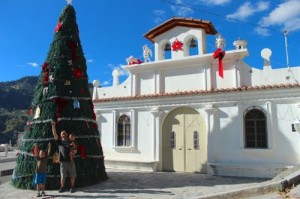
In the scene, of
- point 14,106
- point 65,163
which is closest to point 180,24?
point 65,163

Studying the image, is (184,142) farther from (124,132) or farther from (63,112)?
(63,112)

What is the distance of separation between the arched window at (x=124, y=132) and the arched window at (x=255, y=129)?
5.74 meters

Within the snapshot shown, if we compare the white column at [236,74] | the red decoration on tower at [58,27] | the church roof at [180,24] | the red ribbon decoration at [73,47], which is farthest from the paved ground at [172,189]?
the church roof at [180,24]

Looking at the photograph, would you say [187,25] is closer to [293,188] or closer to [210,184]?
[210,184]

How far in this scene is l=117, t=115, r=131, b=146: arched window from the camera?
1536 centimetres

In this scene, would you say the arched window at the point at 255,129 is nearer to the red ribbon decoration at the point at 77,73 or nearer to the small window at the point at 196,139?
the small window at the point at 196,139

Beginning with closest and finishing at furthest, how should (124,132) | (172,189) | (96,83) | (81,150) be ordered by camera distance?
(172,189)
(81,150)
(124,132)
(96,83)

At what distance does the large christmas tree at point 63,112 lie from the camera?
9.63 m

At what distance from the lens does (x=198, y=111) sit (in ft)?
44.5

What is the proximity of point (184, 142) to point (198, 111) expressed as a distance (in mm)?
1542

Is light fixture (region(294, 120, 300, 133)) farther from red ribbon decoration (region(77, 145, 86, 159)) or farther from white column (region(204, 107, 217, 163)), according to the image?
red ribbon decoration (region(77, 145, 86, 159))

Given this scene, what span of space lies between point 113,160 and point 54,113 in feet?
19.4

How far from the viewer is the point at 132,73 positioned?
15.6m

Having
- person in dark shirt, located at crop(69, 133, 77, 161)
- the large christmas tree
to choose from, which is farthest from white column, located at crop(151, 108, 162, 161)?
person in dark shirt, located at crop(69, 133, 77, 161)
